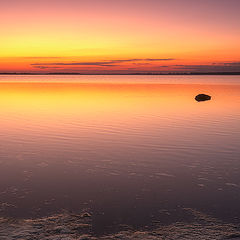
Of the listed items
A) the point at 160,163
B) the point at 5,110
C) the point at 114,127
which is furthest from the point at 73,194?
the point at 5,110

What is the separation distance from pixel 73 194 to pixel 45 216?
2074mm

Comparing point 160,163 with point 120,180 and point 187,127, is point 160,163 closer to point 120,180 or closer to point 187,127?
point 120,180

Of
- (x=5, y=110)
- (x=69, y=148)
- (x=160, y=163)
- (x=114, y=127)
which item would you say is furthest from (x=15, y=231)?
(x=5, y=110)

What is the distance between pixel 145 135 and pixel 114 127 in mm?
4249

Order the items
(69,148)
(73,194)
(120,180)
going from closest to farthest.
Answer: (73,194) < (120,180) < (69,148)

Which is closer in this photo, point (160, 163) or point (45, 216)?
point (45, 216)

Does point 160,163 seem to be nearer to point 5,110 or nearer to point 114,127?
point 114,127

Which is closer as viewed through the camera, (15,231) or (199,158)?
(15,231)

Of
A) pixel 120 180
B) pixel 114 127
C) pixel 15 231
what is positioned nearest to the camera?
pixel 15 231

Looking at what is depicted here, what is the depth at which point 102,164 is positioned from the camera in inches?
629

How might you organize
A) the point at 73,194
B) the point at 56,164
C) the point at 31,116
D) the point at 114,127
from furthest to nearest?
the point at 31,116 < the point at 114,127 < the point at 56,164 < the point at 73,194

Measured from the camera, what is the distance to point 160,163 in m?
16.0

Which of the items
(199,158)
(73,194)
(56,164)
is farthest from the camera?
(199,158)

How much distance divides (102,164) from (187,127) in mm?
12749
